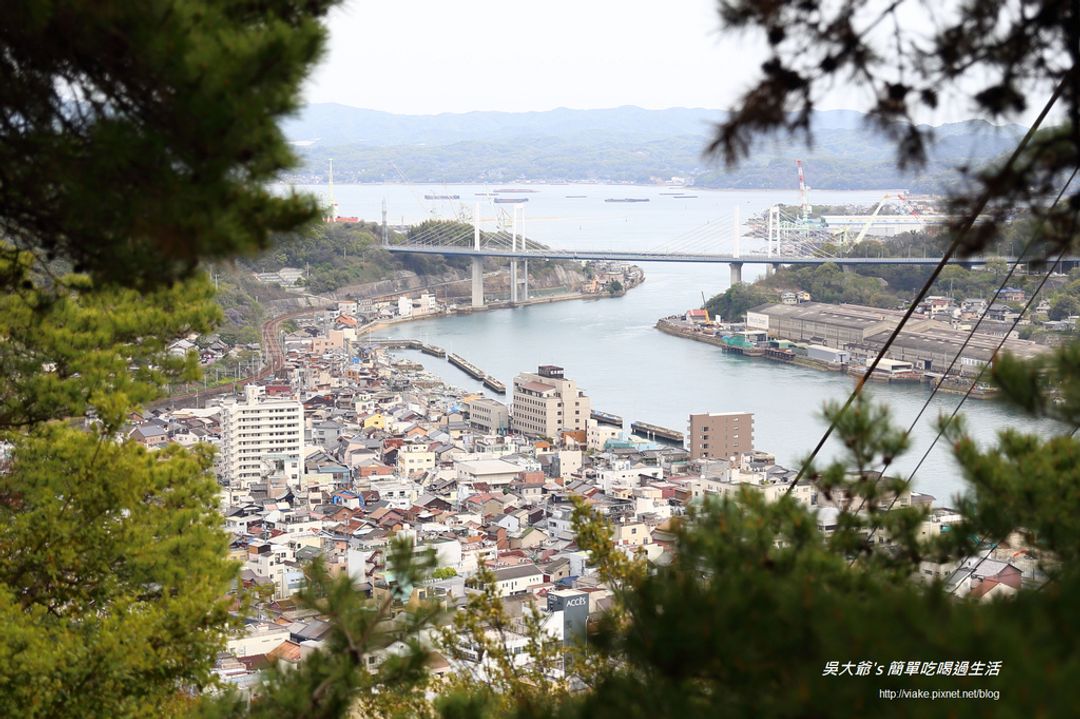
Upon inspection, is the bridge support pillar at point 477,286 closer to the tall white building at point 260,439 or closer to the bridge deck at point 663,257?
the bridge deck at point 663,257

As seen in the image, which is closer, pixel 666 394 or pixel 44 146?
pixel 44 146

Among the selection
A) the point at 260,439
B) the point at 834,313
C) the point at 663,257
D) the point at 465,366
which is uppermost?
the point at 663,257

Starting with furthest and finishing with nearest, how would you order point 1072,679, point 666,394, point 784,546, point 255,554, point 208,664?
point 666,394 < point 255,554 < point 208,664 < point 784,546 < point 1072,679

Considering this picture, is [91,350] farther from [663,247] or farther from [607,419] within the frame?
[663,247]

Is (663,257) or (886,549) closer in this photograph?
(886,549)

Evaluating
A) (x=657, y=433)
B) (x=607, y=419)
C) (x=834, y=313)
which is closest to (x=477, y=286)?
(x=834, y=313)

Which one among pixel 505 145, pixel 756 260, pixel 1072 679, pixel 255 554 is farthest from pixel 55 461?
pixel 505 145

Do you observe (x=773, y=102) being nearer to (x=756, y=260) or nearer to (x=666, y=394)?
(x=666, y=394)
